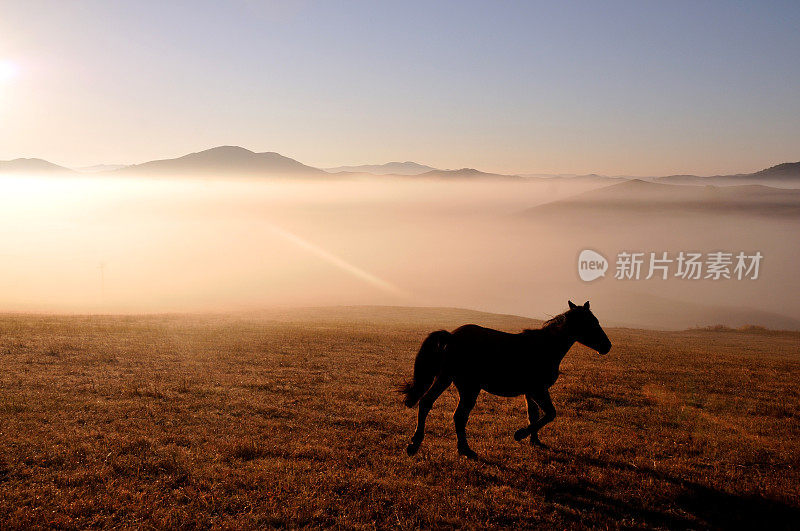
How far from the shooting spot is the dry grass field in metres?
7.64

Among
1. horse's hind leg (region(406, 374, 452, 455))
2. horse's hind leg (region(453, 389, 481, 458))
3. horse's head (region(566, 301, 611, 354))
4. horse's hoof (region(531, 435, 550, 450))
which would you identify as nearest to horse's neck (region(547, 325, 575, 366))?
horse's head (region(566, 301, 611, 354))

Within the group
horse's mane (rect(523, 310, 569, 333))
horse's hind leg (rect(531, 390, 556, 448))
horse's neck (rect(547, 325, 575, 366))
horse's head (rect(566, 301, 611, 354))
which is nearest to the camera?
horse's hind leg (rect(531, 390, 556, 448))

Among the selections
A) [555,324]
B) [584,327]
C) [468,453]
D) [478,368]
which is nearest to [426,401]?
[478,368]

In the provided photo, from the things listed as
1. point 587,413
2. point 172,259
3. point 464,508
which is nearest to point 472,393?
point 464,508

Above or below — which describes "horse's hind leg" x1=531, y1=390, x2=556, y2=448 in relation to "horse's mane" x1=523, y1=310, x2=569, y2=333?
below

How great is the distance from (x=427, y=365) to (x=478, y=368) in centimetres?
110

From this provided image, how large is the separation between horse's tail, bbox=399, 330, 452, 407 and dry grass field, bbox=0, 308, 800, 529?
1.36m

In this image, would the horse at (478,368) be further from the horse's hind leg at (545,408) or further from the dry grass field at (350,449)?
the dry grass field at (350,449)

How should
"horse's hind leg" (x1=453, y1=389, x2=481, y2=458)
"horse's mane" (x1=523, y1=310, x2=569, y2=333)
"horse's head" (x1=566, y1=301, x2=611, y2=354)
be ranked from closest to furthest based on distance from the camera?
"horse's hind leg" (x1=453, y1=389, x2=481, y2=458), "horse's mane" (x1=523, y1=310, x2=569, y2=333), "horse's head" (x1=566, y1=301, x2=611, y2=354)

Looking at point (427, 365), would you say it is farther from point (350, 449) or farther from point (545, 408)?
point (545, 408)

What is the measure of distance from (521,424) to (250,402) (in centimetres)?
796

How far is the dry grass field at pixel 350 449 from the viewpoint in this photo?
764cm

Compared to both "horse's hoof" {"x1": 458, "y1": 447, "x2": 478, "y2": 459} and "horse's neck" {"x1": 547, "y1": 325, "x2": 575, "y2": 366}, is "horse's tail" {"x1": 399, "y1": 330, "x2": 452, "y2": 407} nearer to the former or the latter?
"horse's hoof" {"x1": 458, "y1": 447, "x2": 478, "y2": 459}

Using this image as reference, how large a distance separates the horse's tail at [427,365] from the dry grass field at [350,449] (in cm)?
136
